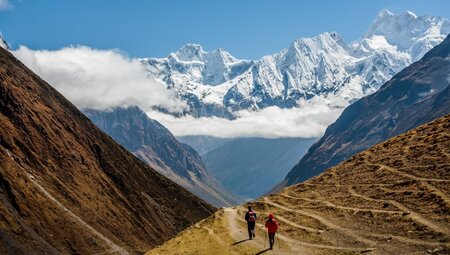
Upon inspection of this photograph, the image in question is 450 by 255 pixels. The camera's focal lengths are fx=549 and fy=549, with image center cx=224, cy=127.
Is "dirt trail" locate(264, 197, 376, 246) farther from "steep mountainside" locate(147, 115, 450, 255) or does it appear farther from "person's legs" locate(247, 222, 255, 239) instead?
"person's legs" locate(247, 222, 255, 239)

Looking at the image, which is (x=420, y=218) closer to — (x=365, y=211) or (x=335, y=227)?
(x=365, y=211)

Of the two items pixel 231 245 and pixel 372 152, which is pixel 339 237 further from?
pixel 372 152

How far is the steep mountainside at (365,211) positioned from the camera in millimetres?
50469

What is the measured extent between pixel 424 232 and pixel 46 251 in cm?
17140

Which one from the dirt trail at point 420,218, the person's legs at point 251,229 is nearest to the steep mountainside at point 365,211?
the dirt trail at point 420,218

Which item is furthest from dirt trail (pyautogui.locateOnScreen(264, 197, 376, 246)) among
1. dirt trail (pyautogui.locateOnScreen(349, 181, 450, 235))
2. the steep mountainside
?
dirt trail (pyautogui.locateOnScreen(349, 181, 450, 235))

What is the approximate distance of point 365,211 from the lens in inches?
2373

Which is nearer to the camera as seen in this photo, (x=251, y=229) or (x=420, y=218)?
(x=420, y=218)

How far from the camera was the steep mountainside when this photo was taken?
166 ft

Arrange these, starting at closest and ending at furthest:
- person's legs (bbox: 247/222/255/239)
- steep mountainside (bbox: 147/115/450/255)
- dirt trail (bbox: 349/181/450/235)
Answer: dirt trail (bbox: 349/181/450/235) → steep mountainside (bbox: 147/115/450/255) → person's legs (bbox: 247/222/255/239)

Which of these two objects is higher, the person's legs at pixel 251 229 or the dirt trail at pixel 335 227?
the person's legs at pixel 251 229

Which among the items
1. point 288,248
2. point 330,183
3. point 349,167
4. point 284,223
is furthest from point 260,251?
point 349,167

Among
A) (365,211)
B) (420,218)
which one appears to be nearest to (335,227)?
(365,211)

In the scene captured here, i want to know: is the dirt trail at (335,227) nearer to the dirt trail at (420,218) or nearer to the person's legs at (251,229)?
the dirt trail at (420,218)
